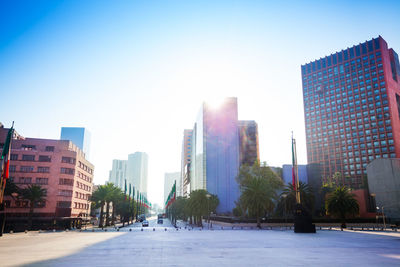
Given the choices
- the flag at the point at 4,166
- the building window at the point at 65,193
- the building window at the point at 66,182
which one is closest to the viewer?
the flag at the point at 4,166

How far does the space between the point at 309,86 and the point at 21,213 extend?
155m

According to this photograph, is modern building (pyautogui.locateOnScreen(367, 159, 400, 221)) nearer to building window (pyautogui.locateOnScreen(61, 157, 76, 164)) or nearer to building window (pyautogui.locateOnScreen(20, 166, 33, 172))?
building window (pyautogui.locateOnScreen(61, 157, 76, 164))

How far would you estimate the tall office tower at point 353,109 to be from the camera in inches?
5566

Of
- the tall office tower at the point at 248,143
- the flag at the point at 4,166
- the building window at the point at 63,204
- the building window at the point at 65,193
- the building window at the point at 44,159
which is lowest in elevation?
the building window at the point at 63,204

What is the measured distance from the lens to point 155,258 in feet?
62.0

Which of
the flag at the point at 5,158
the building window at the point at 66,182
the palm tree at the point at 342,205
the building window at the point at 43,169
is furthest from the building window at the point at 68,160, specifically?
the palm tree at the point at 342,205

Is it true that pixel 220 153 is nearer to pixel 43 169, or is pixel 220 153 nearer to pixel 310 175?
pixel 310 175

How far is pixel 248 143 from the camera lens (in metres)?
181

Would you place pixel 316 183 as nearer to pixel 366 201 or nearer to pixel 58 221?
pixel 366 201

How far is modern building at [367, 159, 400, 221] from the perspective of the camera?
6869 centimetres

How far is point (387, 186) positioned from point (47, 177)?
8567cm

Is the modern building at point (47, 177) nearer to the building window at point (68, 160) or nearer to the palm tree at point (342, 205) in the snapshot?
the building window at point (68, 160)

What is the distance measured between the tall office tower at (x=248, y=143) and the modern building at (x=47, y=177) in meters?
110

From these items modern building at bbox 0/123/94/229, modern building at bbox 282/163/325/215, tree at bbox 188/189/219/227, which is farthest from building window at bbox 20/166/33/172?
modern building at bbox 282/163/325/215
